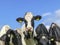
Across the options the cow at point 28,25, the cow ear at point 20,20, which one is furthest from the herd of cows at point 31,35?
the cow ear at point 20,20

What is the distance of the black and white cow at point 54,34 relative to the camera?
51.1 feet

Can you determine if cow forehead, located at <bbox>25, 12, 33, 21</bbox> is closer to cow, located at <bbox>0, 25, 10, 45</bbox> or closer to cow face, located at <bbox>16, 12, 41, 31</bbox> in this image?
cow face, located at <bbox>16, 12, 41, 31</bbox>

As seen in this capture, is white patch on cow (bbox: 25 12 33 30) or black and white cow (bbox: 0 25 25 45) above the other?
white patch on cow (bbox: 25 12 33 30)

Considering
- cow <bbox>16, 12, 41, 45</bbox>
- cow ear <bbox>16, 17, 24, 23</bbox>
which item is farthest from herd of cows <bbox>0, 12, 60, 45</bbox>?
cow ear <bbox>16, 17, 24, 23</bbox>

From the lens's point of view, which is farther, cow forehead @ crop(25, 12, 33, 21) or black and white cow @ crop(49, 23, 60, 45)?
cow forehead @ crop(25, 12, 33, 21)

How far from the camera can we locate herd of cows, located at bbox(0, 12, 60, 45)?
51.6 feet

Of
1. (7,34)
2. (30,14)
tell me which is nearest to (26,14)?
(30,14)

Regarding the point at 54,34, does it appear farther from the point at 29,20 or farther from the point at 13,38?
the point at 13,38

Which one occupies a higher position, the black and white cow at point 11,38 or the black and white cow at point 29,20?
the black and white cow at point 29,20

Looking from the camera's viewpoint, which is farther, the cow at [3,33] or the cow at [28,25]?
the cow at [3,33]

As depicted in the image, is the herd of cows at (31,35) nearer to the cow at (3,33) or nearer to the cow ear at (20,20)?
the cow at (3,33)

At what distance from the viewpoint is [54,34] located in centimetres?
1575

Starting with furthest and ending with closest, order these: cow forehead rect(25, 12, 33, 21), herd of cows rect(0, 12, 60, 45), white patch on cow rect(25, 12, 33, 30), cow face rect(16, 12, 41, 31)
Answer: cow forehead rect(25, 12, 33, 21) < white patch on cow rect(25, 12, 33, 30) < cow face rect(16, 12, 41, 31) < herd of cows rect(0, 12, 60, 45)

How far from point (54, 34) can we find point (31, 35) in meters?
1.02
